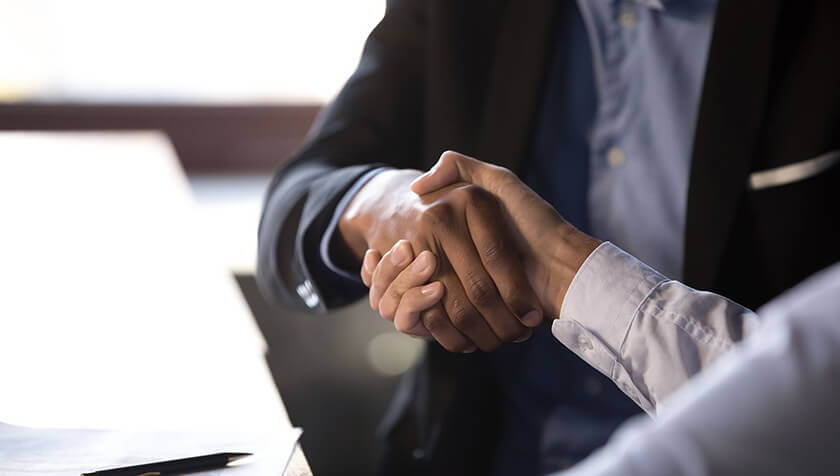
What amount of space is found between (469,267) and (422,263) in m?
0.04

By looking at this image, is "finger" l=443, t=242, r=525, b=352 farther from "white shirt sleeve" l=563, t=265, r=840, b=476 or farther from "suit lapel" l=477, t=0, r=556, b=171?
"white shirt sleeve" l=563, t=265, r=840, b=476

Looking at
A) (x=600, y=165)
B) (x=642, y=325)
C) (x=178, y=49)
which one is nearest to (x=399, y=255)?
(x=642, y=325)

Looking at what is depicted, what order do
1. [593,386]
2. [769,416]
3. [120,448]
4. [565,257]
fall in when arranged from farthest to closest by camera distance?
[593,386]
[565,257]
[120,448]
[769,416]

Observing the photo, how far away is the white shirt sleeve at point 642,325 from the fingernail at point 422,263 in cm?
13

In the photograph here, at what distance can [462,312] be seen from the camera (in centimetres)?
65

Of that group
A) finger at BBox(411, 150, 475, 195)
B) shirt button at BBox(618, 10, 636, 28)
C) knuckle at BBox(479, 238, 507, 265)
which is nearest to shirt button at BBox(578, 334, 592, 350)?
knuckle at BBox(479, 238, 507, 265)

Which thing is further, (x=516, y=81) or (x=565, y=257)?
(x=516, y=81)

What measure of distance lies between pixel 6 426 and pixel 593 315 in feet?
1.49

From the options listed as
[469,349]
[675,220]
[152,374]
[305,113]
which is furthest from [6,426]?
A: [305,113]

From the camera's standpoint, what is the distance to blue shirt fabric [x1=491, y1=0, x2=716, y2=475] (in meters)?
0.82

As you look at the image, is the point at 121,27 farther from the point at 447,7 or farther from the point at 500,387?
the point at 500,387

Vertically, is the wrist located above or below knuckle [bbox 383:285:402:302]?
above

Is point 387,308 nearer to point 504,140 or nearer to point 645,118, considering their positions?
point 504,140

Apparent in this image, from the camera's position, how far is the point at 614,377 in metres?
0.54
